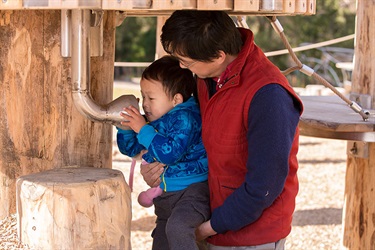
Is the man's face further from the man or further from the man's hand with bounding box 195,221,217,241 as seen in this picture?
the man's hand with bounding box 195,221,217,241

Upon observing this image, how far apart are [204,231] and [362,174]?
207 cm

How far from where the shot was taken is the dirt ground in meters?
5.63

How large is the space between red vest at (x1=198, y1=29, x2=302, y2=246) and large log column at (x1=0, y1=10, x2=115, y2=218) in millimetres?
436

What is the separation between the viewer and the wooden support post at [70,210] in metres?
2.42

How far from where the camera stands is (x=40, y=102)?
2.77 metres

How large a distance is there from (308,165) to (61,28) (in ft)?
19.5

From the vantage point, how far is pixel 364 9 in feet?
15.0

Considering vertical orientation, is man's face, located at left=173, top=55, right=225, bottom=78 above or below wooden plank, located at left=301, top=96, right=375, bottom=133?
above

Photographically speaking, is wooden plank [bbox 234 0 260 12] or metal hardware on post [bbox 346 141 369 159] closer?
wooden plank [bbox 234 0 260 12]

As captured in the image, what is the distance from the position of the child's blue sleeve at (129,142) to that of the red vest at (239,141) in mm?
344

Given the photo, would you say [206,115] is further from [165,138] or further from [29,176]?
[29,176]

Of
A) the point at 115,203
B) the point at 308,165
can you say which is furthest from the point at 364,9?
the point at 308,165

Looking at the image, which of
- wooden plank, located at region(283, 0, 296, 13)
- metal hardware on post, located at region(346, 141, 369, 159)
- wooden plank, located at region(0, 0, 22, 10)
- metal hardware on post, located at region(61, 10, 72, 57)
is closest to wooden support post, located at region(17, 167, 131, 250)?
metal hardware on post, located at region(61, 10, 72, 57)

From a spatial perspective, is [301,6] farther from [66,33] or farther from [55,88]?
[55,88]
